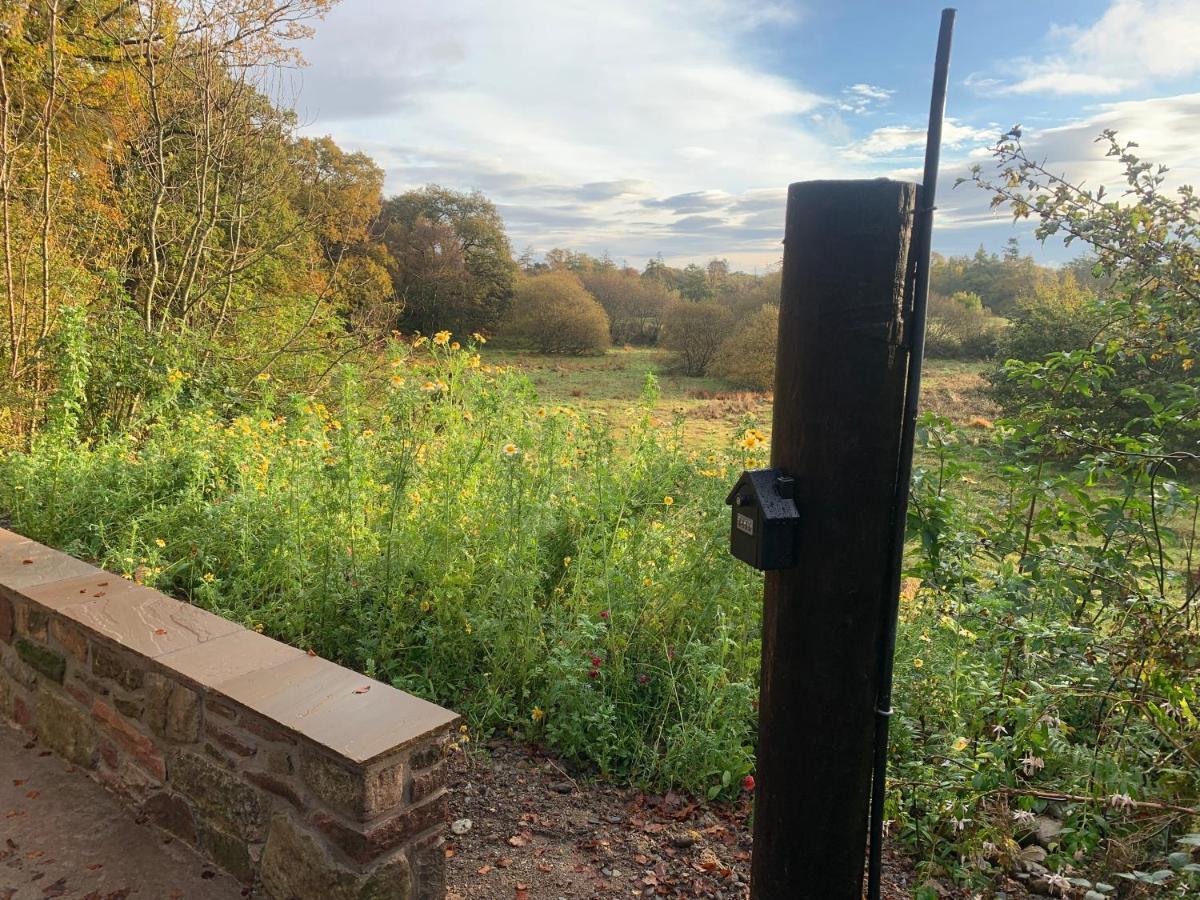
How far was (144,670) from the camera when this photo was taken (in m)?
2.15

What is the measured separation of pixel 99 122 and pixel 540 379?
6.29 meters

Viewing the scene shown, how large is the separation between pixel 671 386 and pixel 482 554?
10.7 metres

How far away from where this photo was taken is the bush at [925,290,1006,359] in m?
9.80

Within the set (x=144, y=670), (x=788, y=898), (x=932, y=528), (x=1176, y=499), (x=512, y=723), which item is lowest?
(x=512, y=723)

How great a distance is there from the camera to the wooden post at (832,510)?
139cm

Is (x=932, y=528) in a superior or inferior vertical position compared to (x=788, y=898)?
superior

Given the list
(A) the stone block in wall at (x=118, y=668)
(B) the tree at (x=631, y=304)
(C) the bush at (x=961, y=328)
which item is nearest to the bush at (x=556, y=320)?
(B) the tree at (x=631, y=304)

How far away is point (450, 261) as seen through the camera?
50.7 feet

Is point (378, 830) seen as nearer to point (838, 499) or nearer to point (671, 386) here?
point (838, 499)

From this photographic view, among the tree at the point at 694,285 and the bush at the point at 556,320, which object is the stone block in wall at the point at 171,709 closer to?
the bush at the point at 556,320

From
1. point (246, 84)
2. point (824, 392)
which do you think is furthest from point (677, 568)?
point (246, 84)

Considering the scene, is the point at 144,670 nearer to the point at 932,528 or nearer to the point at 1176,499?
the point at 932,528

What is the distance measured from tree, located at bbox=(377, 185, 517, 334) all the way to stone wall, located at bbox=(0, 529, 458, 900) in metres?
11.6

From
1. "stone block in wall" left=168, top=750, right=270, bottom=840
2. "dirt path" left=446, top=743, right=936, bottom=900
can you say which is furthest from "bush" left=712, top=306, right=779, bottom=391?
"stone block in wall" left=168, top=750, right=270, bottom=840
